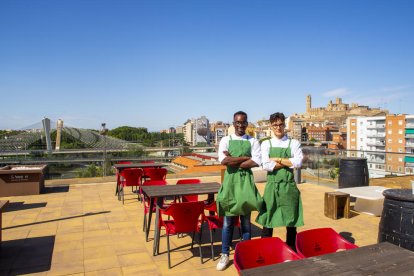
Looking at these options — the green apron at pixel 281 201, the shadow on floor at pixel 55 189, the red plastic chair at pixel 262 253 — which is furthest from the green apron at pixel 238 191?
the shadow on floor at pixel 55 189

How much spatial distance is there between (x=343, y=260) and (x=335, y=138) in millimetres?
105809

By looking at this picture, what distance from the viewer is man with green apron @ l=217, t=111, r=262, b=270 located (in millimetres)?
3158

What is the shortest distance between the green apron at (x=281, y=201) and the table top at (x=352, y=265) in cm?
108

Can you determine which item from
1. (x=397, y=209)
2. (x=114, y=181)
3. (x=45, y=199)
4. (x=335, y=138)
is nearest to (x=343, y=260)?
(x=397, y=209)

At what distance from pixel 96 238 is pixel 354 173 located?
4.82m

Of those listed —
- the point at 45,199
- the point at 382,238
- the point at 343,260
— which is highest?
the point at 343,260

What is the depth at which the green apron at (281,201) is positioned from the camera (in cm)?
305

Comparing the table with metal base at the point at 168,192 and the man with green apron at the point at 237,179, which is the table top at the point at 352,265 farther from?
the table with metal base at the point at 168,192

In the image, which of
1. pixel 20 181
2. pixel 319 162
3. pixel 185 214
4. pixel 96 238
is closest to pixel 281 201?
pixel 185 214

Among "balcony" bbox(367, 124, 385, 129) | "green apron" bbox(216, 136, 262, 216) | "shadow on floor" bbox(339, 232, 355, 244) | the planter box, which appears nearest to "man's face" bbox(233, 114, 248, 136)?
"green apron" bbox(216, 136, 262, 216)

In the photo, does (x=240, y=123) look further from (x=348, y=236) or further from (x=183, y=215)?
(x=348, y=236)

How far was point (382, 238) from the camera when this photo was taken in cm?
286

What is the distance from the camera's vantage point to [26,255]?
12.5 ft

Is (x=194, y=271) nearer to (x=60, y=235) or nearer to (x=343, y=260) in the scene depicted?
(x=343, y=260)
